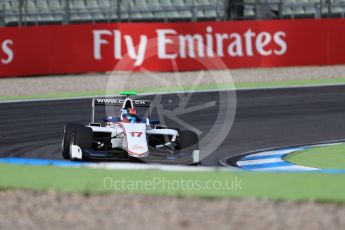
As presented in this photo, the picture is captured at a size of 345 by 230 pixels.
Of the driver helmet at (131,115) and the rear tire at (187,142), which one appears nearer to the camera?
the rear tire at (187,142)

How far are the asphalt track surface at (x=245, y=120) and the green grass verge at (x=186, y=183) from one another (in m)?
3.03

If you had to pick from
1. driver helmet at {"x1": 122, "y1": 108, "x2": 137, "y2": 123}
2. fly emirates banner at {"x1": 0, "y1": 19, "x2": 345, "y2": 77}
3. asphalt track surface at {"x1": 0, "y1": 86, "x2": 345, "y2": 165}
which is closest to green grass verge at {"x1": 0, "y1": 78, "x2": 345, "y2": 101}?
asphalt track surface at {"x1": 0, "y1": 86, "x2": 345, "y2": 165}

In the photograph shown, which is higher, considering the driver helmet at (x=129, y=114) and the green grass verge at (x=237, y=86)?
the driver helmet at (x=129, y=114)

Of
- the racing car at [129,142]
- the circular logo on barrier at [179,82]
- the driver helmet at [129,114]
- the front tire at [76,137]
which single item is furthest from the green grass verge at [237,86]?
the front tire at [76,137]

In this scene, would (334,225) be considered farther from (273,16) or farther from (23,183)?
(273,16)

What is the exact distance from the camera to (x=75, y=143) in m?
10.3

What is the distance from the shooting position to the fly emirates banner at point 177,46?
864 inches

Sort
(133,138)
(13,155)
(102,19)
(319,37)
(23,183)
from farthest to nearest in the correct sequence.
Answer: (102,19) < (319,37) < (13,155) < (133,138) < (23,183)

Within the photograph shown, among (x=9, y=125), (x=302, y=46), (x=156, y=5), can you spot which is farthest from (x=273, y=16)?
(x=9, y=125)

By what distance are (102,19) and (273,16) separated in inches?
243

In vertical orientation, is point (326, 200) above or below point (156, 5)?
below

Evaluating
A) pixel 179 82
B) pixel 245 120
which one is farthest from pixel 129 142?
pixel 179 82

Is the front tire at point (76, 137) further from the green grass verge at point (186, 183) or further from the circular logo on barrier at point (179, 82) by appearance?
the circular logo on barrier at point (179, 82)

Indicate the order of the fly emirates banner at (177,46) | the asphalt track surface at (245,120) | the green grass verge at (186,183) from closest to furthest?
the green grass verge at (186,183) < the asphalt track surface at (245,120) < the fly emirates banner at (177,46)
